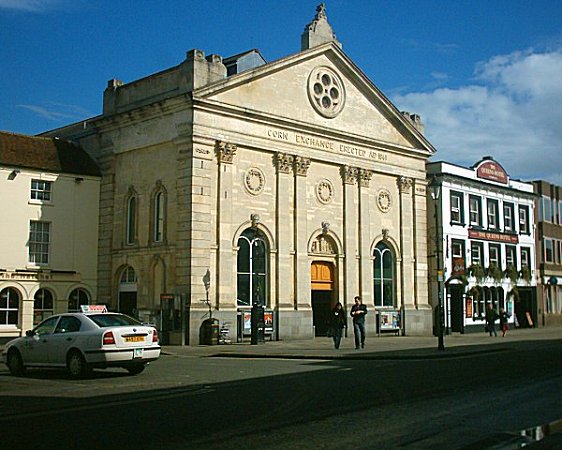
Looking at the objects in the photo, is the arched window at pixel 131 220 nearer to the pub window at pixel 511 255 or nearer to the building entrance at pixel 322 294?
the building entrance at pixel 322 294

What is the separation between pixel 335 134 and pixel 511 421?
28011mm

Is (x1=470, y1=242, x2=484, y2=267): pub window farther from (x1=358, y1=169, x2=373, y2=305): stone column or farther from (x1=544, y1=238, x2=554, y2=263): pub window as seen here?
(x1=358, y1=169, x2=373, y2=305): stone column

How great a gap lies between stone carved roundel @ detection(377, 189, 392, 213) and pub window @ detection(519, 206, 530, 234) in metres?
15.3

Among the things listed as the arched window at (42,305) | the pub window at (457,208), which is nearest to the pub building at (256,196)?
the arched window at (42,305)

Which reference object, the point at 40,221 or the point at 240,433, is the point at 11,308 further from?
the point at 240,433

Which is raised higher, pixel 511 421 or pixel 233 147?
pixel 233 147

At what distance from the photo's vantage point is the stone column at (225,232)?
31.5 meters

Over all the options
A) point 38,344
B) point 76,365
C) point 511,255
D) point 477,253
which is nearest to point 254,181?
point 38,344

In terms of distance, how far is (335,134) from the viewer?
123ft

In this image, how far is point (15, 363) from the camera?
1855cm

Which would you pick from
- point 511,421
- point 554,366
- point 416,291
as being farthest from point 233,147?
point 511,421

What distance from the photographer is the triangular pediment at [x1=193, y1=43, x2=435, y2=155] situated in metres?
33.5

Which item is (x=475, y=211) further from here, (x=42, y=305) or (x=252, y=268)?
(x=42, y=305)

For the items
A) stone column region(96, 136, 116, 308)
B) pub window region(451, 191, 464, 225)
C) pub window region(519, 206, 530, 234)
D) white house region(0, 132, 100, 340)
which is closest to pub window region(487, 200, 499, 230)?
pub window region(519, 206, 530, 234)
